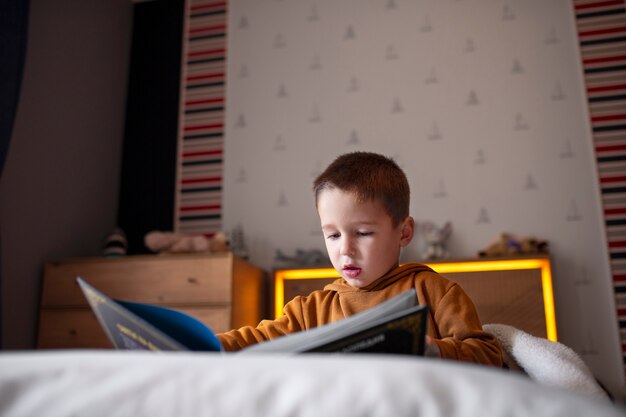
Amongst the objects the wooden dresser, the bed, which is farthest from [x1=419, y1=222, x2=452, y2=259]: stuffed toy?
the bed

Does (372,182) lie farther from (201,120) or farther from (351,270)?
(201,120)

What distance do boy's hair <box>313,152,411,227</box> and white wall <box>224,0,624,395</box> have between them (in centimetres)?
190

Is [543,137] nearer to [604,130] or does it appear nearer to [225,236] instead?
[604,130]

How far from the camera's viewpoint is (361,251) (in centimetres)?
117

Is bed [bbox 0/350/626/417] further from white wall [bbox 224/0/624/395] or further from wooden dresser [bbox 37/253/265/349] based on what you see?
white wall [bbox 224/0/624/395]

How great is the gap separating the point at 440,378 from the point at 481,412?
38mm

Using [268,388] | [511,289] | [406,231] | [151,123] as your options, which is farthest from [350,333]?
[151,123]

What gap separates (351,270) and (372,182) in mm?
182

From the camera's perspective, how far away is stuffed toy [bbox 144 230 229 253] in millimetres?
2971

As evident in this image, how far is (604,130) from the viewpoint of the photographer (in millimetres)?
3088

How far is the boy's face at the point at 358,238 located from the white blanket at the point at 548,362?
247 millimetres

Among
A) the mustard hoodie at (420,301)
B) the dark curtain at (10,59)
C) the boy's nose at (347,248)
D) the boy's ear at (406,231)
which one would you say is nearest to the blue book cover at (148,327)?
the mustard hoodie at (420,301)

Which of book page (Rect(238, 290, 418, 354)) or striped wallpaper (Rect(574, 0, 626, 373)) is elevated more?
striped wallpaper (Rect(574, 0, 626, 373))

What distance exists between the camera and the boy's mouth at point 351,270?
3.85 ft
